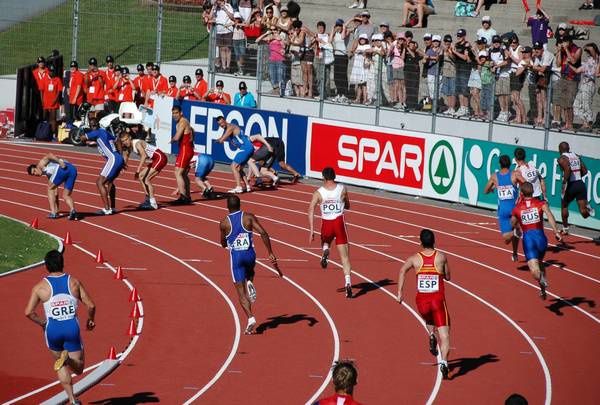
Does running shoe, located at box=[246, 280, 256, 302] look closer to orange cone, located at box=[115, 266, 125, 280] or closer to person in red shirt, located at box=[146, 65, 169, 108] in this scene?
orange cone, located at box=[115, 266, 125, 280]

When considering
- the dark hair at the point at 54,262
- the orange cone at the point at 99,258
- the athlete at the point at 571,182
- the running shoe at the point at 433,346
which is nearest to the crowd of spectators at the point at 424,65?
the athlete at the point at 571,182

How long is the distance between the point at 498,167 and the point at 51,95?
1359 cm

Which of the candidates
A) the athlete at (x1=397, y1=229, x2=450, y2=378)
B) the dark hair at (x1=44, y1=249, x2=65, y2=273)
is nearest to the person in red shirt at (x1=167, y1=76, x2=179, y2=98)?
the athlete at (x1=397, y1=229, x2=450, y2=378)

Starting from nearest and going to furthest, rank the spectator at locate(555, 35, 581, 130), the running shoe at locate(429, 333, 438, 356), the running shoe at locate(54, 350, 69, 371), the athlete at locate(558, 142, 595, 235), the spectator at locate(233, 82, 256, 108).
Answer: the running shoe at locate(54, 350, 69, 371)
the running shoe at locate(429, 333, 438, 356)
the athlete at locate(558, 142, 595, 235)
the spectator at locate(555, 35, 581, 130)
the spectator at locate(233, 82, 256, 108)

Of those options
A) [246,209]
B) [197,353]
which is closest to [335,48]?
[246,209]

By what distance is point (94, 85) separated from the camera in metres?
34.2

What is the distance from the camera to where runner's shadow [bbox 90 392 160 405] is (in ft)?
44.0

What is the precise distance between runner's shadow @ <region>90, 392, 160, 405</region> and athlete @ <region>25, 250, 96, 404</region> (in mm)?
695

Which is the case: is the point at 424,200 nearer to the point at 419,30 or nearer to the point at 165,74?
the point at 419,30

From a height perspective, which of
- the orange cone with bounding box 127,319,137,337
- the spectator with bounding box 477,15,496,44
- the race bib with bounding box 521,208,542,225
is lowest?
the orange cone with bounding box 127,319,137,337

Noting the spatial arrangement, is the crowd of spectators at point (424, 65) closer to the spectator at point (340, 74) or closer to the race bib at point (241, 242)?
the spectator at point (340, 74)

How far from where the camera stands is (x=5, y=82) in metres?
37.7

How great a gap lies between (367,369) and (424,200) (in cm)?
1265

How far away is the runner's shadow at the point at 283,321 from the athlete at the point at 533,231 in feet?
10.7
